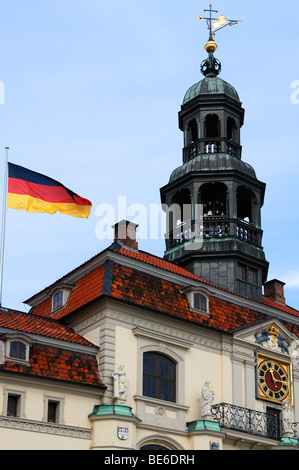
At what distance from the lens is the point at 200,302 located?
135ft

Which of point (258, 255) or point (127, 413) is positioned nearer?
point (127, 413)

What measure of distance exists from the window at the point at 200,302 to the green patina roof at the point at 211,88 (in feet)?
53.6

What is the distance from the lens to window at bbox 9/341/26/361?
3394 centimetres

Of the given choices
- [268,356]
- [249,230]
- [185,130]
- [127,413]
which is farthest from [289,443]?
[185,130]

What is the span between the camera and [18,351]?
34.1 metres

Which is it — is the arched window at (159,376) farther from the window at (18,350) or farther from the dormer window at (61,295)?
the window at (18,350)

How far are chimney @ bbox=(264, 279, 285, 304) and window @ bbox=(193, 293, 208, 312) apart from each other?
421 inches

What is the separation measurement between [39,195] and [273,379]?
15427 millimetres

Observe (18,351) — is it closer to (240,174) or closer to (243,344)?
(243,344)

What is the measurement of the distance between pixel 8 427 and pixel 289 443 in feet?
48.5

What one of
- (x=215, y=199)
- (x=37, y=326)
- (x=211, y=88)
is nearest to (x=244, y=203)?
(x=215, y=199)

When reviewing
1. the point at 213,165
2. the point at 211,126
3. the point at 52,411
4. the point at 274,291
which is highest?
the point at 211,126

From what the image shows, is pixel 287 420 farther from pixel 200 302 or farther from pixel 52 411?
pixel 52 411
